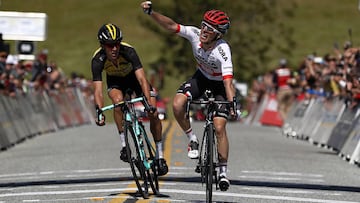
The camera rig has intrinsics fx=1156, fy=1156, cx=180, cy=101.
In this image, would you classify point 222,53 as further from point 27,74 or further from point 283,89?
point 283,89

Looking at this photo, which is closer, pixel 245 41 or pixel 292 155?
pixel 292 155

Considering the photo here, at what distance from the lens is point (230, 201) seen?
13906 mm

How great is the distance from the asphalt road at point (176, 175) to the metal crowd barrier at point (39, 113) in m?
0.64

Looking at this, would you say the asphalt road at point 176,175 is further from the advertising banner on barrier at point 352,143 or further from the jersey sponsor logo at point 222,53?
the jersey sponsor logo at point 222,53

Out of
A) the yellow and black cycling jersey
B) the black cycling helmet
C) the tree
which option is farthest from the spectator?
the tree

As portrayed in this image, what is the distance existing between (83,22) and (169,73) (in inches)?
1125

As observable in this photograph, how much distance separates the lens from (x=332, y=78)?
2800cm

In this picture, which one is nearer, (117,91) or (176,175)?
(117,91)

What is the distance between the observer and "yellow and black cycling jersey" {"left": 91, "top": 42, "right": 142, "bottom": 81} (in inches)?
571

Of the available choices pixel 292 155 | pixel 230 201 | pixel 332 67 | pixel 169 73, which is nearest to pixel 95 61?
pixel 230 201

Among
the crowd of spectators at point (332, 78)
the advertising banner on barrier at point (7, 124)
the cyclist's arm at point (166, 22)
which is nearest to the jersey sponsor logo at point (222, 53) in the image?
the cyclist's arm at point (166, 22)

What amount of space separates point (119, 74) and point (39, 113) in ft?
59.0

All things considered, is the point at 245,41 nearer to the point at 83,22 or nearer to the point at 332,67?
the point at 83,22

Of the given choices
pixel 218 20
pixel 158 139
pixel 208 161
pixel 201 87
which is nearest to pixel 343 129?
pixel 158 139
